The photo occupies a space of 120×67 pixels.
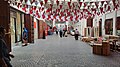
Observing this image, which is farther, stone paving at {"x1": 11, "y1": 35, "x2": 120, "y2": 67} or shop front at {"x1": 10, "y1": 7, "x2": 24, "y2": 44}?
shop front at {"x1": 10, "y1": 7, "x2": 24, "y2": 44}

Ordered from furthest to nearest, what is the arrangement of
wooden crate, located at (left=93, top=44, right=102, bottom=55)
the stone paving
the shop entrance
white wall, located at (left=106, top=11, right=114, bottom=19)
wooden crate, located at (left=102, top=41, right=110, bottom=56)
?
1. the shop entrance
2. white wall, located at (left=106, top=11, right=114, bottom=19)
3. wooden crate, located at (left=93, top=44, right=102, bottom=55)
4. wooden crate, located at (left=102, top=41, right=110, bottom=56)
5. the stone paving

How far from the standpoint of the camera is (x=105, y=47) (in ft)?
41.5

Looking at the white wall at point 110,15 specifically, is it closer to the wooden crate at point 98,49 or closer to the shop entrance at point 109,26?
the shop entrance at point 109,26

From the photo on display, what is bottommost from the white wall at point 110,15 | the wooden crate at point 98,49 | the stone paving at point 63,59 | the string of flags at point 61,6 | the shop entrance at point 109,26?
the stone paving at point 63,59

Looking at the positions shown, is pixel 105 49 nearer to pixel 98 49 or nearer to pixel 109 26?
pixel 98 49

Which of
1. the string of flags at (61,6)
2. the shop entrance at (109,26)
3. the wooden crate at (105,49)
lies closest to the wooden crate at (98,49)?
the wooden crate at (105,49)

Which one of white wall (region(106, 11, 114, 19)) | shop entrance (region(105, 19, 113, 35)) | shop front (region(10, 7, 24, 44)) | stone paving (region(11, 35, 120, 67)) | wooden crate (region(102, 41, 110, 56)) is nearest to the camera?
stone paving (region(11, 35, 120, 67))

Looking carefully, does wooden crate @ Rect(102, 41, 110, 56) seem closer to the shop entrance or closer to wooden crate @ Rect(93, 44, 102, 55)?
wooden crate @ Rect(93, 44, 102, 55)

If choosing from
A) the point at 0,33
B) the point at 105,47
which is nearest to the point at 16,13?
the point at 105,47

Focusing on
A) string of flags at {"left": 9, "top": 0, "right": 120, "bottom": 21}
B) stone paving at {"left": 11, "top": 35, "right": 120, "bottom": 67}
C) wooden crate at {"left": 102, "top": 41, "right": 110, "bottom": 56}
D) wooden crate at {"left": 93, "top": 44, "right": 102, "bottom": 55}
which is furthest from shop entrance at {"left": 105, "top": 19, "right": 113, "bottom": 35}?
wooden crate at {"left": 102, "top": 41, "right": 110, "bottom": 56}

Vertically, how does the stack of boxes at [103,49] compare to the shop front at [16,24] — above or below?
below

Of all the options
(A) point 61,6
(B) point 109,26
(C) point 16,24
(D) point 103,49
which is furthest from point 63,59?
(B) point 109,26

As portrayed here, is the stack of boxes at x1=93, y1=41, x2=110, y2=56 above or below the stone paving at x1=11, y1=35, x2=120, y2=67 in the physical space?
above

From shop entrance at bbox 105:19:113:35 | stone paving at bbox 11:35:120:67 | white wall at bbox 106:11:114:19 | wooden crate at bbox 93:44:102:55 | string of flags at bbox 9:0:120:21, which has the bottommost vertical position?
stone paving at bbox 11:35:120:67
